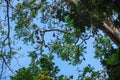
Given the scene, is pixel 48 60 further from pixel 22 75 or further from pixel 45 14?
pixel 45 14

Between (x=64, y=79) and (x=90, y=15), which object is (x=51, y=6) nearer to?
(x=64, y=79)

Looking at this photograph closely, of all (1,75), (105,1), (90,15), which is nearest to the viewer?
(105,1)

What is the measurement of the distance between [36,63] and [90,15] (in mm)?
3182

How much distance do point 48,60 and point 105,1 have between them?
5254mm

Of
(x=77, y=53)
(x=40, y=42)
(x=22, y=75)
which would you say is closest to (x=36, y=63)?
(x=22, y=75)

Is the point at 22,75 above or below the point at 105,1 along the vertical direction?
above

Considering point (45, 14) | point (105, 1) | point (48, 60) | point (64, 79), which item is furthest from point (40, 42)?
point (105, 1)

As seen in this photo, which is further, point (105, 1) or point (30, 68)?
point (30, 68)

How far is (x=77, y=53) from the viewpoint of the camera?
12.7 m

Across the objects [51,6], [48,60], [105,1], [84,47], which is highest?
[51,6]

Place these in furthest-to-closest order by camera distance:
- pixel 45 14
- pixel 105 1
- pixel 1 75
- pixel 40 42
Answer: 1. pixel 45 14
2. pixel 40 42
3. pixel 1 75
4. pixel 105 1

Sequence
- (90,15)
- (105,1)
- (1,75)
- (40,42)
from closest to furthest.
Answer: (105,1) < (90,15) < (1,75) < (40,42)

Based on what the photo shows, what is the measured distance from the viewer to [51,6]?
40.3 feet

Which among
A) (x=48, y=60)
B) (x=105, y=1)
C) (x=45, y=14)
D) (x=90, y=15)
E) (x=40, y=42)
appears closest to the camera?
(x=105, y=1)
